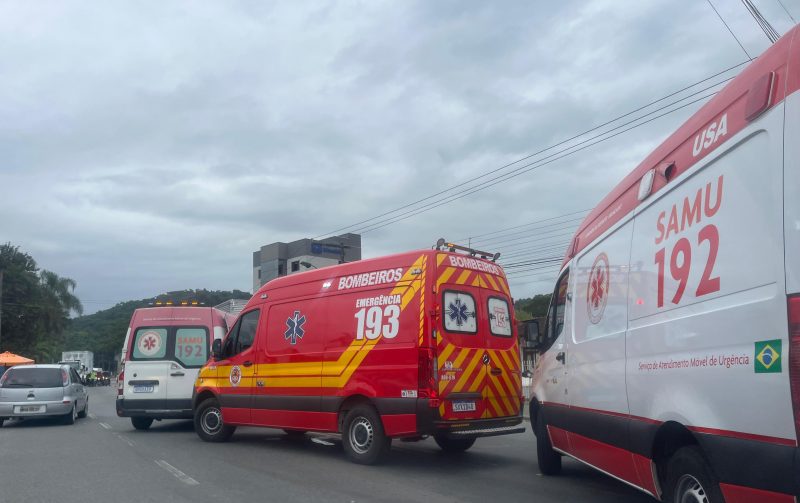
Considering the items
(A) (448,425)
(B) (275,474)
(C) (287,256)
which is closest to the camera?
(A) (448,425)

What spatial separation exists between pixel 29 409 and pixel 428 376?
1149 centimetres

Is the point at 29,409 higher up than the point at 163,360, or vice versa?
the point at 163,360

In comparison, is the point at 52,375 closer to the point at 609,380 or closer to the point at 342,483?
the point at 342,483

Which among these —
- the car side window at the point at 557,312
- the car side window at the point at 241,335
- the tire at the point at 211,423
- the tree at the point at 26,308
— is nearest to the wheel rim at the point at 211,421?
the tire at the point at 211,423

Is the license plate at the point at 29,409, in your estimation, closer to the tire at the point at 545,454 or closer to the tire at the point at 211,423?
the tire at the point at 211,423

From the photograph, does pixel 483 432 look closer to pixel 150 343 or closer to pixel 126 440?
pixel 126 440

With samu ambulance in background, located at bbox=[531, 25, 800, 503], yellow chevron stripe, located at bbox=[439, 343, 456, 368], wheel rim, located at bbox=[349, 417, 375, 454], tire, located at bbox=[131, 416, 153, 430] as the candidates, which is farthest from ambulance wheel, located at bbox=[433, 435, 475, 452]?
tire, located at bbox=[131, 416, 153, 430]

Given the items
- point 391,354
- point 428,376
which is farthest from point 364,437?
point 428,376

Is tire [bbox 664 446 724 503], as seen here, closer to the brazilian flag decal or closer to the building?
the brazilian flag decal

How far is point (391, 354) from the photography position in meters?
9.17

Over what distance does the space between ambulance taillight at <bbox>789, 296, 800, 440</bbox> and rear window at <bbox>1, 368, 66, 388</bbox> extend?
54.4ft

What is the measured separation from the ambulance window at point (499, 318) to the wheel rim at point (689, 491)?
5140 mm

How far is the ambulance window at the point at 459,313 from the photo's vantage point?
9195 mm

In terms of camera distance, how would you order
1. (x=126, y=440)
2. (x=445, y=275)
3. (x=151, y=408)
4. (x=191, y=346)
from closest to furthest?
(x=445, y=275) → (x=126, y=440) → (x=151, y=408) → (x=191, y=346)
